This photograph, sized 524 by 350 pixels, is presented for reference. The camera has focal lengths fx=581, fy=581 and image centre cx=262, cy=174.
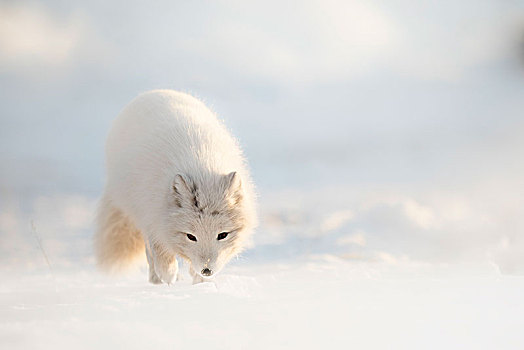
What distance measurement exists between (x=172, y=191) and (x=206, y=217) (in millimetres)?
349

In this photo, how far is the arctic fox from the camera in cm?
454

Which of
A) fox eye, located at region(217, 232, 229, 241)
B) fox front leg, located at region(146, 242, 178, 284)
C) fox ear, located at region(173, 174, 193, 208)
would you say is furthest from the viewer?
fox front leg, located at region(146, 242, 178, 284)

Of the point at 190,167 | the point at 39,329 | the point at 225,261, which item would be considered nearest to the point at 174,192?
the point at 190,167

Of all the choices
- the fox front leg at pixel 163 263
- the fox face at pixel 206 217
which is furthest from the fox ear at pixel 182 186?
the fox front leg at pixel 163 263

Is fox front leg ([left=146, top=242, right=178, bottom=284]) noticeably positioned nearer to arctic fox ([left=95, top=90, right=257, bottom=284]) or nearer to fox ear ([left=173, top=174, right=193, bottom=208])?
arctic fox ([left=95, top=90, right=257, bottom=284])

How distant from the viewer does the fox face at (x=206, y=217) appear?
4.50 metres

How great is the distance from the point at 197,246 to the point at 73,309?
3.73 feet

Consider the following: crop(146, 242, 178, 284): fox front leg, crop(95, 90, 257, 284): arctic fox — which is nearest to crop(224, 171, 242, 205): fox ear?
crop(95, 90, 257, 284): arctic fox

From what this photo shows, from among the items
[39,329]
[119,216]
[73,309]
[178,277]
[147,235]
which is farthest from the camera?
[119,216]

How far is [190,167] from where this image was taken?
471 cm

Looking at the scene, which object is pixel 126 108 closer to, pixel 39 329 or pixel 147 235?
pixel 147 235

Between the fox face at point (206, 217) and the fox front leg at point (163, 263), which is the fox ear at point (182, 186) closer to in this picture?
the fox face at point (206, 217)

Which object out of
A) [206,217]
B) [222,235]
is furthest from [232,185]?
[222,235]

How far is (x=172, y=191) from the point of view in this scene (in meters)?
4.58
